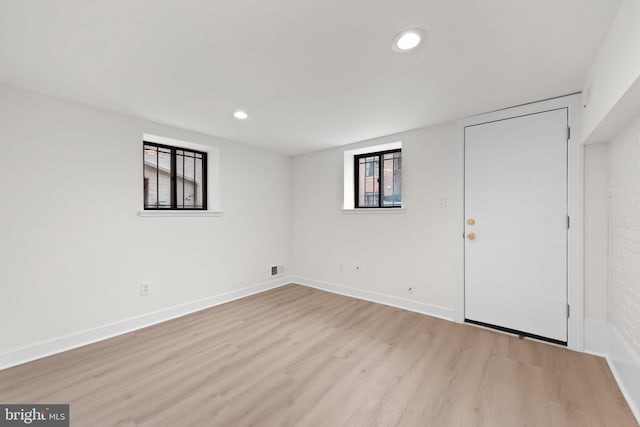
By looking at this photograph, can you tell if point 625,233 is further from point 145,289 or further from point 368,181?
point 145,289

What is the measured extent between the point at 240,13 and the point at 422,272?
2997 millimetres

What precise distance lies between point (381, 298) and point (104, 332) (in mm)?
3060

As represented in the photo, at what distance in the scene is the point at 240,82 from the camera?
204cm

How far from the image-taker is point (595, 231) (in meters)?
2.19

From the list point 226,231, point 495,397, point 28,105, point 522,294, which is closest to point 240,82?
point 28,105

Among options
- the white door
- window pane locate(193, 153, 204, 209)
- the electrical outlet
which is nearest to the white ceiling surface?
the white door

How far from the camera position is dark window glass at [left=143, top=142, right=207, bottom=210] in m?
3.10

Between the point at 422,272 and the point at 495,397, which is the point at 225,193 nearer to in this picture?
the point at 422,272

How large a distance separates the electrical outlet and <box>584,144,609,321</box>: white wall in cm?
417

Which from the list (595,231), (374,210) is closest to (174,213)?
(374,210)

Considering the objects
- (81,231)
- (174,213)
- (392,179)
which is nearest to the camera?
(81,231)

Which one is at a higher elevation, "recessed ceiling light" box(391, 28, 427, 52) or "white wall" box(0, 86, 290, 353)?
"recessed ceiling light" box(391, 28, 427, 52)

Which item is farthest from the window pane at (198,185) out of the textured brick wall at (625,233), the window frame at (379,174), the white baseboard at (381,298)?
the textured brick wall at (625,233)

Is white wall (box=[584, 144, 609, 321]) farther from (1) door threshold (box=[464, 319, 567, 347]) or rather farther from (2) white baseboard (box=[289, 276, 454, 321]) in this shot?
(2) white baseboard (box=[289, 276, 454, 321])
